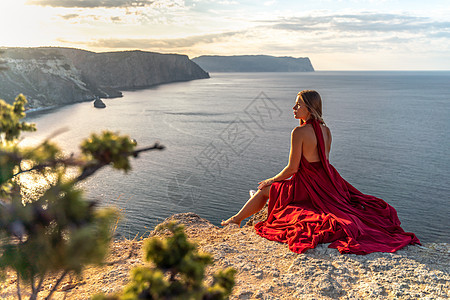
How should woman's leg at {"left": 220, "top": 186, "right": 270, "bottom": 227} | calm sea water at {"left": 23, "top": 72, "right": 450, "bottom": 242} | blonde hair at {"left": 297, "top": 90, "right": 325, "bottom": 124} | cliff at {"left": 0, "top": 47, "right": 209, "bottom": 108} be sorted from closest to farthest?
blonde hair at {"left": 297, "top": 90, "right": 325, "bottom": 124} < woman's leg at {"left": 220, "top": 186, "right": 270, "bottom": 227} < calm sea water at {"left": 23, "top": 72, "right": 450, "bottom": 242} < cliff at {"left": 0, "top": 47, "right": 209, "bottom": 108}

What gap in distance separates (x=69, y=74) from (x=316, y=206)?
9238 centimetres

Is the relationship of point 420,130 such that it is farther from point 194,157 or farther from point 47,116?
point 47,116

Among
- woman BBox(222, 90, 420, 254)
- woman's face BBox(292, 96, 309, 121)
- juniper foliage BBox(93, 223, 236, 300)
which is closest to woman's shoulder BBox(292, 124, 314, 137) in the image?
woman BBox(222, 90, 420, 254)

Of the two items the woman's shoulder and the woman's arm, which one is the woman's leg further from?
the woman's shoulder

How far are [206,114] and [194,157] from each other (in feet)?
78.3

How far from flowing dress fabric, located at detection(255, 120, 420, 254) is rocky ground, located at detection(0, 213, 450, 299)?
0.49 feet

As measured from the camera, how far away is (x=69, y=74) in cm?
8606

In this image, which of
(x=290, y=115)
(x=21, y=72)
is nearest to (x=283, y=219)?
(x=290, y=115)

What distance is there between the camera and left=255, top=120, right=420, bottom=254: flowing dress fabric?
464 centimetres

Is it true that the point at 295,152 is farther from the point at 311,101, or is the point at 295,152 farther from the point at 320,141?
the point at 311,101

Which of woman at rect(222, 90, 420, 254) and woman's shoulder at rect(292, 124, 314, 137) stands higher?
woman's shoulder at rect(292, 124, 314, 137)

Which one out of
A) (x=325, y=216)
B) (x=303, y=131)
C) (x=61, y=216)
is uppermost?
(x=61, y=216)

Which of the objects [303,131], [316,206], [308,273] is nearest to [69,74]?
[303,131]

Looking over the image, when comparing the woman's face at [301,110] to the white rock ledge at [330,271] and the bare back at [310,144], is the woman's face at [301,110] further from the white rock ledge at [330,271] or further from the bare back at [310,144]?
the white rock ledge at [330,271]
